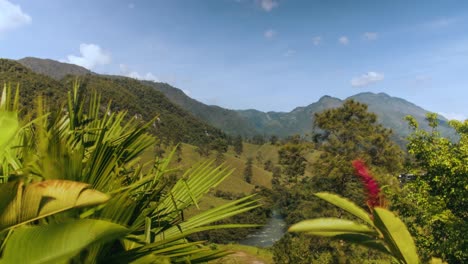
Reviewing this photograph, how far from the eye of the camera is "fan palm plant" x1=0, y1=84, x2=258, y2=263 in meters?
1.34

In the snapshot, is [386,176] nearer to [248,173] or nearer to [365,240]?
[365,240]

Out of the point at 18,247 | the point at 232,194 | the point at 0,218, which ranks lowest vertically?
the point at 232,194

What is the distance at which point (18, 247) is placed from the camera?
136cm

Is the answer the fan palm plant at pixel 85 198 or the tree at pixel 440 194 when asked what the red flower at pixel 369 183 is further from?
the tree at pixel 440 194

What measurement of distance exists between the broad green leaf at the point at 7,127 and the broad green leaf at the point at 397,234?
5.38 feet

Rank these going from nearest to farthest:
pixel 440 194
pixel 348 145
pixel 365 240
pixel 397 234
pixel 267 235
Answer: pixel 397 234
pixel 365 240
pixel 440 194
pixel 348 145
pixel 267 235

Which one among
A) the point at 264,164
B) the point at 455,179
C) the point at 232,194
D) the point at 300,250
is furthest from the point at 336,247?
the point at 264,164

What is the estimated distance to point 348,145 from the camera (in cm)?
2856

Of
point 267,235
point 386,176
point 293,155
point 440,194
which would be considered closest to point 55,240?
point 386,176

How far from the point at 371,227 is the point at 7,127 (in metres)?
1.75

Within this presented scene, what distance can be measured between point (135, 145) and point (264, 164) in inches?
6585

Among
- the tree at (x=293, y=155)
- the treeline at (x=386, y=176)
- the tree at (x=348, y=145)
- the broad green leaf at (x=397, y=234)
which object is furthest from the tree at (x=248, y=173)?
the broad green leaf at (x=397, y=234)

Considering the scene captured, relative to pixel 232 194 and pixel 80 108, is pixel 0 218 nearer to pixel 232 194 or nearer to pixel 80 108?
pixel 80 108

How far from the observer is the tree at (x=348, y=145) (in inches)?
1093
